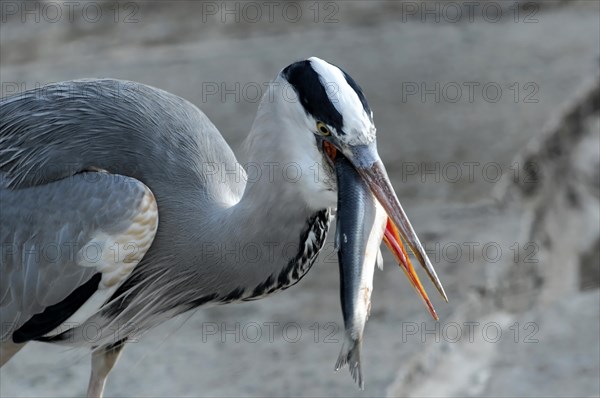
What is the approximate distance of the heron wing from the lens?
10.8ft

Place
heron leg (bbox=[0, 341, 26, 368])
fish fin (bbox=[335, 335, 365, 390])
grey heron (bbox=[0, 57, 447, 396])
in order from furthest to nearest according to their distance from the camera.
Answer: heron leg (bbox=[0, 341, 26, 368]) < grey heron (bbox=[0, 57, 447, 396]) < fish fin (bbox=[335, 335, 365, 390])

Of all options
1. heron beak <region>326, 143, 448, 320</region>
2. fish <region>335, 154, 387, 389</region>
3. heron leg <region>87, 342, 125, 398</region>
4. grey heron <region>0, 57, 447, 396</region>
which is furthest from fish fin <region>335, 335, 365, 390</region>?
heron leg <region>87, 342, 125, 398</region>

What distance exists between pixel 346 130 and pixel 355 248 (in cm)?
29

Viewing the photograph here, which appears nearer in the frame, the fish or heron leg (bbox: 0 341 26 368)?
the fish

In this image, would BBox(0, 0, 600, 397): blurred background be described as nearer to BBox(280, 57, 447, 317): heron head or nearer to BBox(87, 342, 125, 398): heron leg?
BBox(87, 342, 125, 398): heron leg

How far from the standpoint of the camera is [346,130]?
8.99ft

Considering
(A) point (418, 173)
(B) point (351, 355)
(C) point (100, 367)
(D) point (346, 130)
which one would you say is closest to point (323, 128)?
(D) point (346, 130)

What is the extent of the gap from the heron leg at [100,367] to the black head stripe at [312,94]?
4.23 feet

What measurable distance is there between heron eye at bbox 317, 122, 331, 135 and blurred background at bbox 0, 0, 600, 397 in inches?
50.7

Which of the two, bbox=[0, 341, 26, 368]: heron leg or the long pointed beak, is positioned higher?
the long pointed beak

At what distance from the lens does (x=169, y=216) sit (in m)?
→ 3.38

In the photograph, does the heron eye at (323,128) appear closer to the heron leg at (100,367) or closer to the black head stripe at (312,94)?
the black head stripe at (312,94)

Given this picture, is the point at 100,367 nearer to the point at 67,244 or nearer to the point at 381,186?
the point at 67,244

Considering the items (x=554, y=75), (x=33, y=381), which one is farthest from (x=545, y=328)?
(x=554, y=75)
